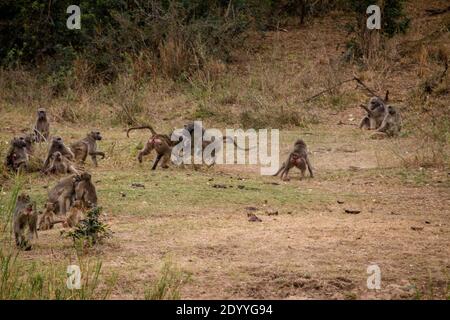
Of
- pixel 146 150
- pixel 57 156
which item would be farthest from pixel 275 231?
pixel 146 150

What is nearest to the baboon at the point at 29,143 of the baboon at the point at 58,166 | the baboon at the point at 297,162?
the baboon at the point at 58,166

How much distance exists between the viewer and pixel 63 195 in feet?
33.5

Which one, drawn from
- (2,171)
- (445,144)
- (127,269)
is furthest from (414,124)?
(127,269)

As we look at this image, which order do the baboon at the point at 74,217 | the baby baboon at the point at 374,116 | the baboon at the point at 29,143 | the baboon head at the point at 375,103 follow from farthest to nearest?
the baboon head at the point at 375,103 → the baby baboon at the point at 374,116 → the baboon at the point at 29,143 → the baboon at the point at 74,217

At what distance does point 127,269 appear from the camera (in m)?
7.64

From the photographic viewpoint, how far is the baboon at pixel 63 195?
1017 centimetres

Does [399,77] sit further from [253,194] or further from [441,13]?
[253,194]

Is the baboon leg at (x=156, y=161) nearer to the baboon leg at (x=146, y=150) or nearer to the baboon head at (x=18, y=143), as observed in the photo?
the baboon leg at (x=146, y=150)

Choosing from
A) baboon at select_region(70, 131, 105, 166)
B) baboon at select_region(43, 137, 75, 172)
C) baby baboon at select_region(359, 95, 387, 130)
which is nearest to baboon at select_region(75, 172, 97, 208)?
baboon at select_region(43, 137, 75, 172)

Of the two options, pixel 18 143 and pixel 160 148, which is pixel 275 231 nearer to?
pixel 160 148

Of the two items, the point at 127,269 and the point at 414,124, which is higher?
the point at 414,124
